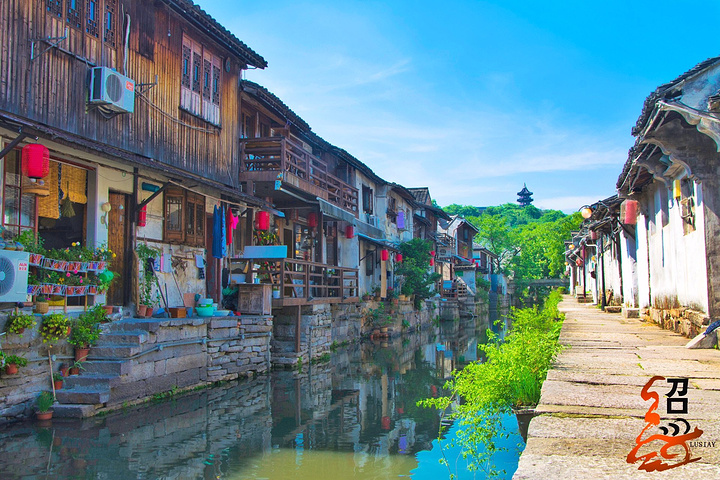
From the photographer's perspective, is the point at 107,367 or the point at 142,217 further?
the point at 142,217

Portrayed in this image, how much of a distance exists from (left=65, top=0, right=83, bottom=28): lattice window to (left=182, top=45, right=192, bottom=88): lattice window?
3.19 metres

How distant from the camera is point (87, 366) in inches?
368

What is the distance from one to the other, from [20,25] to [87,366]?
5681 mm

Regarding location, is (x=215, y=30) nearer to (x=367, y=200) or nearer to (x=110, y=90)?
(x=110, y=90)

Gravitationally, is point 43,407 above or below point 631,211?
below

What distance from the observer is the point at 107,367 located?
9.31m

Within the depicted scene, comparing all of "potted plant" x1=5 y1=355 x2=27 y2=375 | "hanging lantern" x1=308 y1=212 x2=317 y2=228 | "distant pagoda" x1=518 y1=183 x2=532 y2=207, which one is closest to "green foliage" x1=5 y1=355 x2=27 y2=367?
"potted plant" x1=5 y1=355 x2=27 y2=375

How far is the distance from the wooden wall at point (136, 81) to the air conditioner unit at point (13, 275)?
236 centimetres

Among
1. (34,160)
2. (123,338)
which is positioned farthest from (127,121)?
(123,338)

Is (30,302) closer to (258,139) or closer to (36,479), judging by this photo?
(36,479)

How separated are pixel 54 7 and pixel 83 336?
18.8 feet

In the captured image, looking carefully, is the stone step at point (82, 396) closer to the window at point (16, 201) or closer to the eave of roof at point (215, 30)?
the window at point (16, 201)

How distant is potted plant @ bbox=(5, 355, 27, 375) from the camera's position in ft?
26.2

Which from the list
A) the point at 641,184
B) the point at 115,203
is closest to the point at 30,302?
the point at 115,203
